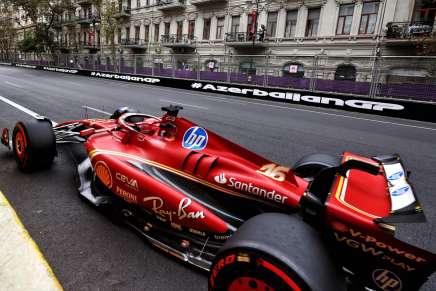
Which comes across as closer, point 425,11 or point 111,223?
point 111,223

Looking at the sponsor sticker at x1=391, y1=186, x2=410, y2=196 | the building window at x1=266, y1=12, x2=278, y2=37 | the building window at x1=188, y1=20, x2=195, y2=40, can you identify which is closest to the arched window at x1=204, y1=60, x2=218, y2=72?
the building window at x1=266, y1=12, x2=278, y2=37

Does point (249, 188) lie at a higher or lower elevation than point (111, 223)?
higher

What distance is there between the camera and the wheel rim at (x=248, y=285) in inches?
54.6

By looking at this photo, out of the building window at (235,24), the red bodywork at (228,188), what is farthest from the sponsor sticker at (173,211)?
the building window at (235,24)

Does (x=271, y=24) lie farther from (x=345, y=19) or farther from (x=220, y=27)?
(x=345, y=19)

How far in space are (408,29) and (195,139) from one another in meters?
21.1

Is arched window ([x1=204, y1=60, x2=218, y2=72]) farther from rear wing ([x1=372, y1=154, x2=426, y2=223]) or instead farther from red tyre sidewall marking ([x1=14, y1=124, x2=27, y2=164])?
rear wing ([x1=372, y1=154, x2=426, y2=223])

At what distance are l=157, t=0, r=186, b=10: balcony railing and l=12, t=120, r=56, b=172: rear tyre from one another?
1237 inches

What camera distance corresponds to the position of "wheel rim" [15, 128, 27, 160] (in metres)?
3.38

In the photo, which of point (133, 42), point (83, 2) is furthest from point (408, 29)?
point (83, 2)

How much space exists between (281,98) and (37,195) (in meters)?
12.7

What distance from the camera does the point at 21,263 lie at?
77.6 inches

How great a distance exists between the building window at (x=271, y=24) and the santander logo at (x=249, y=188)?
25163 mm

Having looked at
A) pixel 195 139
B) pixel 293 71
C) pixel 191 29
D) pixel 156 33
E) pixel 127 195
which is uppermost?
pixel 191 29
